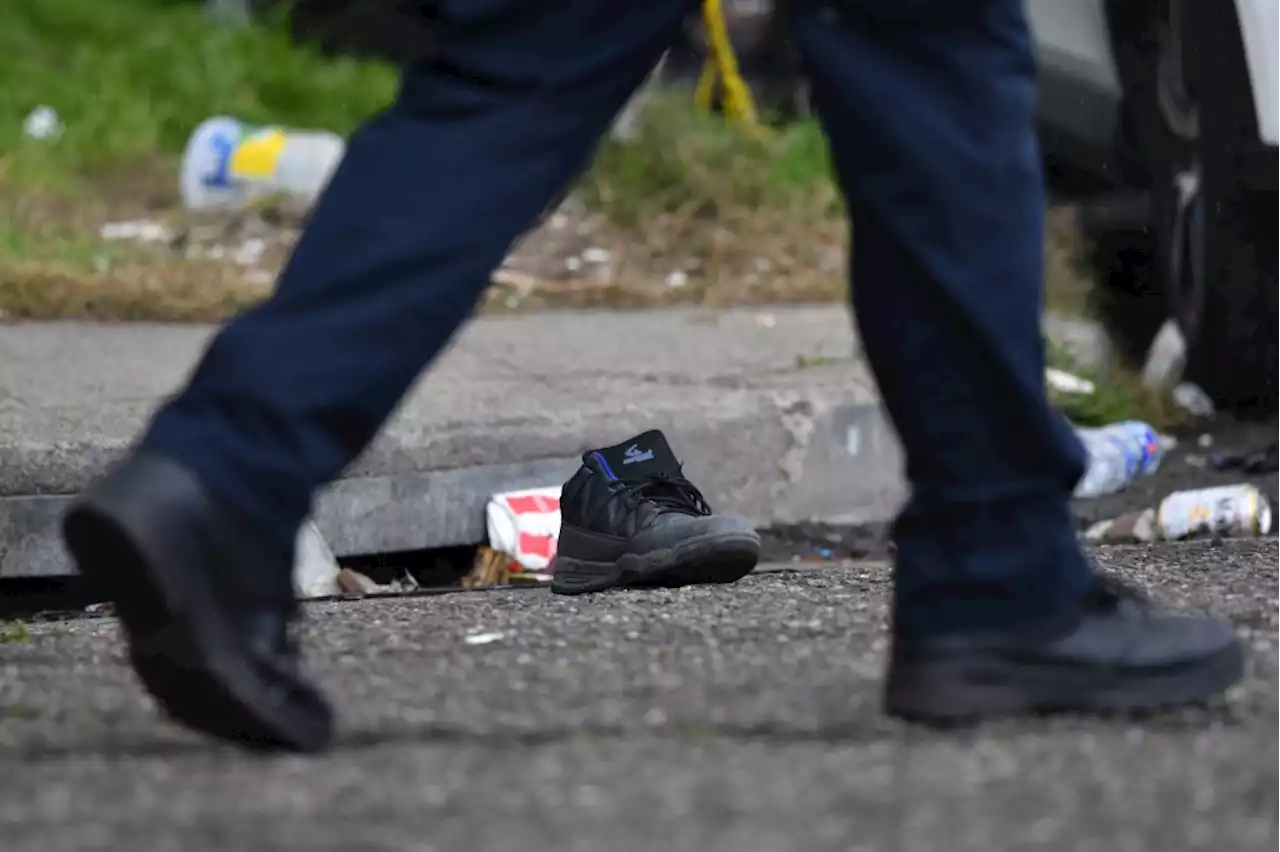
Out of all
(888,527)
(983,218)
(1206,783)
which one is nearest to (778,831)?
(1206,783)

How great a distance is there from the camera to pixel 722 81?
5.70 metres

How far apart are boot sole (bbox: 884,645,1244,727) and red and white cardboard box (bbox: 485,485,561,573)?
122 cm

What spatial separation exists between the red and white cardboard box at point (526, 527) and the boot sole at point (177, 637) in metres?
1.30

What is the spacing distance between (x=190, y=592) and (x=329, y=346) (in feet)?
0.67

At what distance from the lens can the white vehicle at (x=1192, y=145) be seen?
305 cm

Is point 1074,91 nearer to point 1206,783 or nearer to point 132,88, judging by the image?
point 1206,783

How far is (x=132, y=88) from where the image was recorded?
222 inches

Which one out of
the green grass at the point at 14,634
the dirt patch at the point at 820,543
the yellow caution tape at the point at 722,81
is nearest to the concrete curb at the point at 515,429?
the dirt patch at the point at 820,543

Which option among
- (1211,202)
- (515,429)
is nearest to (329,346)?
(515,429)

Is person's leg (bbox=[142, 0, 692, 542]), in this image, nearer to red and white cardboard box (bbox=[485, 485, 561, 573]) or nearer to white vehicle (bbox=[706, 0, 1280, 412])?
red and white cardboard box (bbox=[485, 485, 561, 573])

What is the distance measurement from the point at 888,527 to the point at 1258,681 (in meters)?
1.43

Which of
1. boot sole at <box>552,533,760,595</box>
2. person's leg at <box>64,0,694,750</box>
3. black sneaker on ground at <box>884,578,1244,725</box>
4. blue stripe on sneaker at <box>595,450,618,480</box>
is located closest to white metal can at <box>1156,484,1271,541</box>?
boot sole at <box>552,533,760,595</box>

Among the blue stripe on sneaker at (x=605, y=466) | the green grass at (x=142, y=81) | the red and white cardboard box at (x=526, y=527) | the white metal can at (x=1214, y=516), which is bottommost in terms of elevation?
the red and white cardboard box at (x=526, y=527)

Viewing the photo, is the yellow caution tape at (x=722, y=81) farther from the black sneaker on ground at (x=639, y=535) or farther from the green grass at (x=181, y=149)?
the black sneaker on ground at (x=639, y=535)
